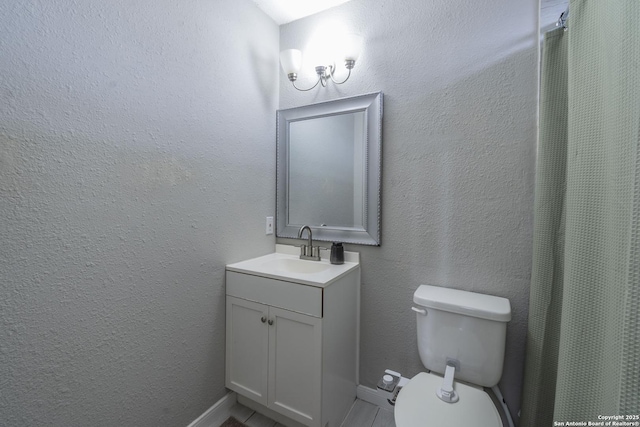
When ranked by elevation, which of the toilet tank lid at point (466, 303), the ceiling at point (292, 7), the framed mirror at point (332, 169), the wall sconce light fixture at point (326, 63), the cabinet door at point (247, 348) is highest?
the ceiling at point (292, 7)

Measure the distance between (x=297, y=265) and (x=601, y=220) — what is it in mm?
1362

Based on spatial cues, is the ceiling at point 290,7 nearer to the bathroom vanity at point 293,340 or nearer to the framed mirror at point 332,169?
the framed mirror at point 332,169

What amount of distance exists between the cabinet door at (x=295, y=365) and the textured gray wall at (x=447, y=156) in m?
0.46

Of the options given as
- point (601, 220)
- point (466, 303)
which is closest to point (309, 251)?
point (466, 303)

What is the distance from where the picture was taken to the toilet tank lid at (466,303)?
1118 millimetres

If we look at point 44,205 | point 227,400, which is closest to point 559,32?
point 44,205

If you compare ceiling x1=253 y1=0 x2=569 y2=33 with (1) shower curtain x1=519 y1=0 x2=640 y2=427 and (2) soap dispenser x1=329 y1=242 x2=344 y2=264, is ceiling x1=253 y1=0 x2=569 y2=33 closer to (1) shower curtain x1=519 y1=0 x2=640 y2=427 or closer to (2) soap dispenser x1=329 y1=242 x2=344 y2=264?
(1) shower curtain x1=519 y1=0 x2=640 y2=427

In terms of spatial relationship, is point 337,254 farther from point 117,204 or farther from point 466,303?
point 117,204

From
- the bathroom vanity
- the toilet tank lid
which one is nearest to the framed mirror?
the bathroom vanity

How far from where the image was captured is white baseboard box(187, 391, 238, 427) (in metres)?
1.35

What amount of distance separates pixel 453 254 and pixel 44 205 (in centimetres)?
169

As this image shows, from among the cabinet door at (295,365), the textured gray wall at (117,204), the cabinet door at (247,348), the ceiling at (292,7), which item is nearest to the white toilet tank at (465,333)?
the cabinet door at (295,365)

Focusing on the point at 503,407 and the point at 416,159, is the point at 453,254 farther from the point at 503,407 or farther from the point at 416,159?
the point at 503,407

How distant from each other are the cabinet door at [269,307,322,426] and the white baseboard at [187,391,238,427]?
31cm
